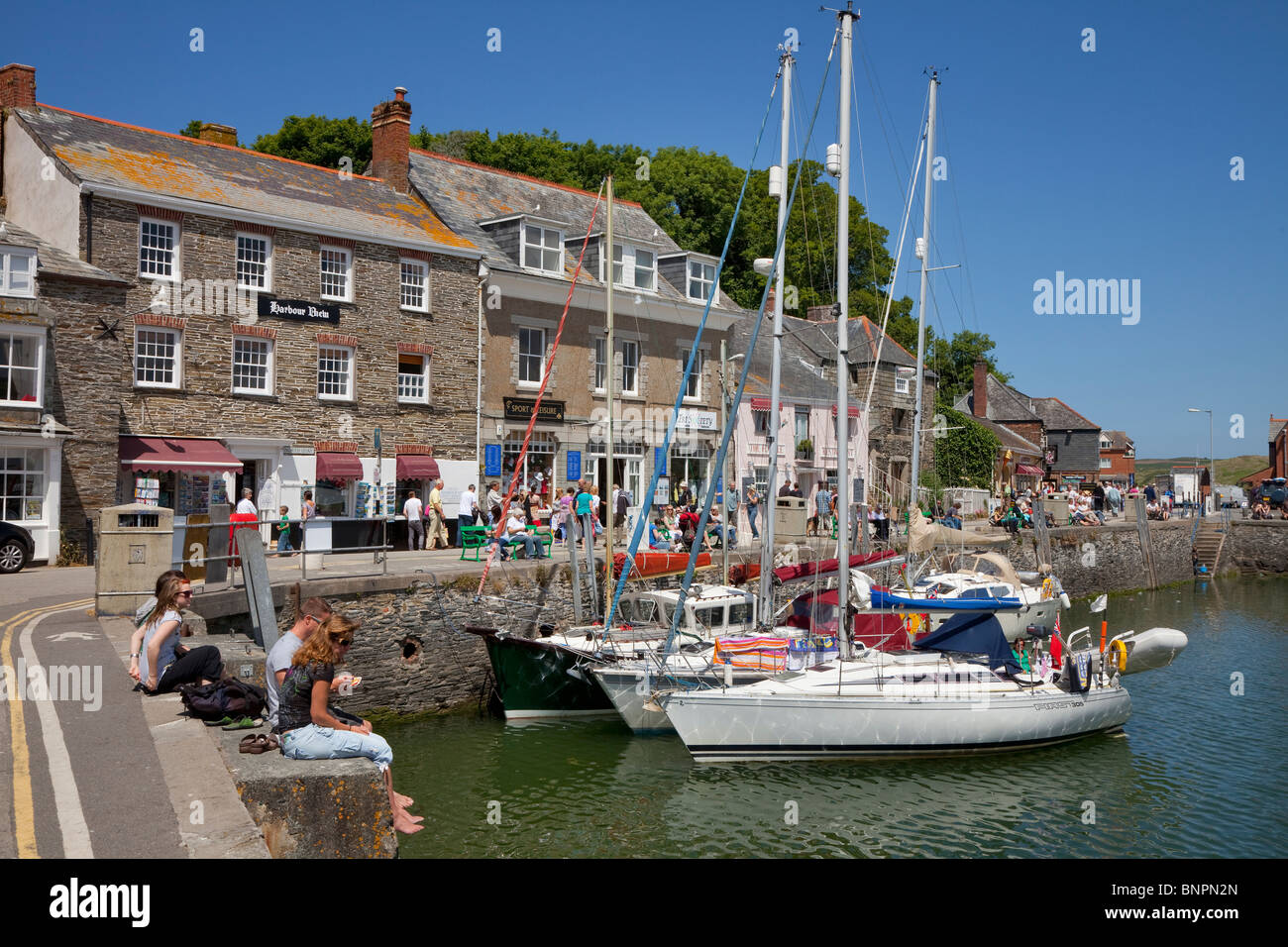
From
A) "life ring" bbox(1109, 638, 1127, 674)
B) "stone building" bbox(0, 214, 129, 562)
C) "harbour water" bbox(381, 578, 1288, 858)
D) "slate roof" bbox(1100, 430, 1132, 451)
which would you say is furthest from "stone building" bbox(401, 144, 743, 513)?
"slate roof" bbox(1100, 430, 1132, 451)

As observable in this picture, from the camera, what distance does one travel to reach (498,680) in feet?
63.0

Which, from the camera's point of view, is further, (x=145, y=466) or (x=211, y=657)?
(x=145, y=466)

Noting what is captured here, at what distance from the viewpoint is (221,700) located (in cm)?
934

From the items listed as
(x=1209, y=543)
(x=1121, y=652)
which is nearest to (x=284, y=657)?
(x=1121, y=652)

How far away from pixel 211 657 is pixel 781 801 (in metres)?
8.55

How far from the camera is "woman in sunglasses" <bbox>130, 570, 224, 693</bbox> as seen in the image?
10227 millimetres

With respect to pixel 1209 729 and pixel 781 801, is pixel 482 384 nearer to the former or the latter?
pixel 781 801

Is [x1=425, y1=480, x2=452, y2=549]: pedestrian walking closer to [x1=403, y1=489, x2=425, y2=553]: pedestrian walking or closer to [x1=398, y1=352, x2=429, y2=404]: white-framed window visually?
[x1=403, y1=489, x2=425, y2=553]: pedestrian walking

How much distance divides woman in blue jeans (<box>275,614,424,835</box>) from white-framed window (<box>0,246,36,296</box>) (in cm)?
1866

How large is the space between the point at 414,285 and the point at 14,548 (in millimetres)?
12736

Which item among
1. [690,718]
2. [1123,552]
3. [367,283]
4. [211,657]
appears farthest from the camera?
[1123,552]

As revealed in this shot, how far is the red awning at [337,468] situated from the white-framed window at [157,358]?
409 cm

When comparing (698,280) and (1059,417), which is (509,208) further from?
(1059,417)
